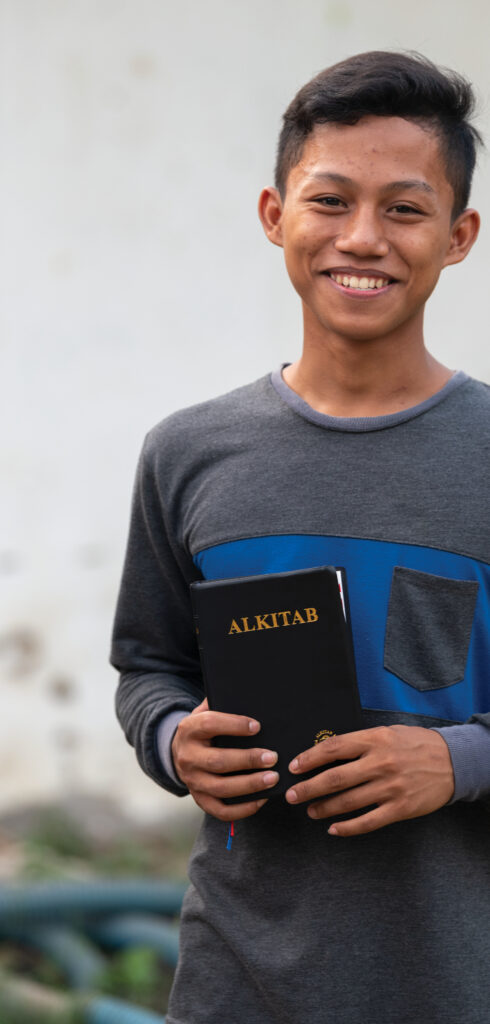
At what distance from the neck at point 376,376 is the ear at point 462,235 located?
11cm

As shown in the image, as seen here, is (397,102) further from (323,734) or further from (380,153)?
(323,734)

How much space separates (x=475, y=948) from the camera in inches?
46.5

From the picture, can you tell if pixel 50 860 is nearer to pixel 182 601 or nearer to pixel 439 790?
pixel 182 601

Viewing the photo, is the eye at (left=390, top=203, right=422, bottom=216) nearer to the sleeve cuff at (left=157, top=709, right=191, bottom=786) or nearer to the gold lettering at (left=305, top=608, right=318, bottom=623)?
the gold lettering at (left=305, top=608, right=318, bottom=623)

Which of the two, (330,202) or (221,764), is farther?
(330,202)

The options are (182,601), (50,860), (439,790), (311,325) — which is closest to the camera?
(439,790)

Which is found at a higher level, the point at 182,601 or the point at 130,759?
the point at 182,601

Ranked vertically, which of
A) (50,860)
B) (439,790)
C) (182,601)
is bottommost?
(50,860)

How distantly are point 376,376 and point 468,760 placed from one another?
479 millimetres

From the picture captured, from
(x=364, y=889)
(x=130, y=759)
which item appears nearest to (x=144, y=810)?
(x=130, y=759)

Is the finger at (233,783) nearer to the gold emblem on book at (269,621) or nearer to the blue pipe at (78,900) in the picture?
the gold emblem on book at (269,621)

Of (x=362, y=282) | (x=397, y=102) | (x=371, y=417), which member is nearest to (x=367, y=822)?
(x=371, y=417)

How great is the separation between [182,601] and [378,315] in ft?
1.55

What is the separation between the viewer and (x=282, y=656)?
1192 millimetres
